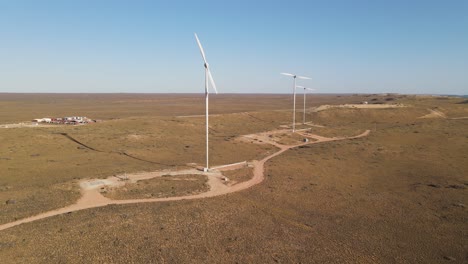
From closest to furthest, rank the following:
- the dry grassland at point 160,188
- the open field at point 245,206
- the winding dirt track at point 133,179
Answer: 1. the open field at point 245,206
2. the winding dirt track at point 133,179
3. the dry grassland at point 160,188

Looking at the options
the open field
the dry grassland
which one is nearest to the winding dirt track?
the dry grassland

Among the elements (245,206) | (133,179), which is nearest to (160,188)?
(133,179)

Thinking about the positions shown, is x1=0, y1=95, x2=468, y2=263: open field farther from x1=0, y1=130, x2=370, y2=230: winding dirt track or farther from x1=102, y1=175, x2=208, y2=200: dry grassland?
x1=0, y1=130, x2=370, y2=230: winding dirt track

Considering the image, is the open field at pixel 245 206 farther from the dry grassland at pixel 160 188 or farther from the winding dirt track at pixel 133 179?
the winding dirt track at pixel 133 179

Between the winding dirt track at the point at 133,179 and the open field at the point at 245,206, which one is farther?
the winding dirt track at the point at 133,179

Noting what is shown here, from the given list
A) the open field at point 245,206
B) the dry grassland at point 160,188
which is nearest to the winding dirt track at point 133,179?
the dry grassland at point 160,188

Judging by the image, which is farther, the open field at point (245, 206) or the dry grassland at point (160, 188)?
the dry grassland at point (160, 188)

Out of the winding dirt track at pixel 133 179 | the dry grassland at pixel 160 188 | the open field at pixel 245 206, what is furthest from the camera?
the dry grassland at pixel 160 188

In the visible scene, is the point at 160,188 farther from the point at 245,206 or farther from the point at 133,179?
the point at 245,206

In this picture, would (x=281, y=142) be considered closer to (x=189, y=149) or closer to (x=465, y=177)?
(x=189, y=149)
